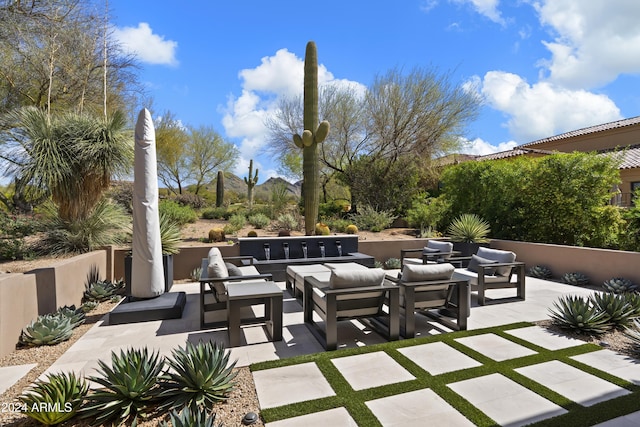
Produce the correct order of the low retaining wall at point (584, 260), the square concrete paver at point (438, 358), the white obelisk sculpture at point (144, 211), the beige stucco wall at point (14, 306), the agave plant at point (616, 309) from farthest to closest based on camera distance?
the low retaining wall at point (584, 260) < the white obelisk sculpture at point (144, 211) < the agave plant at point (616, 309) < the beige stucco wall at point (14, 306) < the square concrete paver at point (438, 358)

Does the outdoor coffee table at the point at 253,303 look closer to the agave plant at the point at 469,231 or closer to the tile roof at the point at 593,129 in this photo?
the agave plant at the point at 469,231

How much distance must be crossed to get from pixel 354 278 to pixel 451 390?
143 cm

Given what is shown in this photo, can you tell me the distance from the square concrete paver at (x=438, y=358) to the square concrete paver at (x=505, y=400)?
0.24 meters

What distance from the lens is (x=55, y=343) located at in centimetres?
370

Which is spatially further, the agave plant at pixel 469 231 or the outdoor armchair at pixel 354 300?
the agave plant at pixel 469 231

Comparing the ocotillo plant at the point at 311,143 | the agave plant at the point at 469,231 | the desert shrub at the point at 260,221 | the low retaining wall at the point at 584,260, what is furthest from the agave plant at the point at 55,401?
the desert shrub at the point at 260,221

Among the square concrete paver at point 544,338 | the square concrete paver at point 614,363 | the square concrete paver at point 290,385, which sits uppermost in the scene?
the square concrete paver at point 290,385

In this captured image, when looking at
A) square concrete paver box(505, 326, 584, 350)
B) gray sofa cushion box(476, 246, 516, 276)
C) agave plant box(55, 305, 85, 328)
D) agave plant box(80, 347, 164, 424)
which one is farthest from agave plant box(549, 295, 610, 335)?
agave plant box(55, 305, 85, 328)

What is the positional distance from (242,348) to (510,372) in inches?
108

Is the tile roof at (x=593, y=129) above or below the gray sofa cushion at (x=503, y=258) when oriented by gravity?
above

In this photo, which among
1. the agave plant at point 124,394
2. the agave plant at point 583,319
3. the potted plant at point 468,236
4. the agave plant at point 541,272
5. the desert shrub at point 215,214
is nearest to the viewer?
the agave plant at point 124,394

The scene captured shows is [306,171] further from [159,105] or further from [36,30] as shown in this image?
[159,105]

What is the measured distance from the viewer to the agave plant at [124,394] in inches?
86.7

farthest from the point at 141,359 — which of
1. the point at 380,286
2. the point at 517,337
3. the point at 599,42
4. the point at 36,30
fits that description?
the point at 599,42
